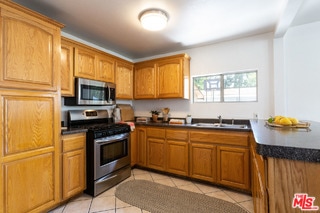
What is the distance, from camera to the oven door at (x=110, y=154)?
2268 mm

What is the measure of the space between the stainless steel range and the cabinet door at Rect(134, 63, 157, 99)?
91 cm

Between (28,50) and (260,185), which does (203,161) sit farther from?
(28,50)

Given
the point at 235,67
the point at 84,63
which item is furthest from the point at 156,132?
the point at 235,67

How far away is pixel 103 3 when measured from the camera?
187cm

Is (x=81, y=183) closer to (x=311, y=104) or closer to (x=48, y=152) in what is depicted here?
(x=48, y=152)

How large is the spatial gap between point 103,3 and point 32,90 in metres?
1.24

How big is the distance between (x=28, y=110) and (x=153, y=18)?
1.73 m

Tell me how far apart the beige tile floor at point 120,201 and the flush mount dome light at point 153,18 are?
91.2 inches

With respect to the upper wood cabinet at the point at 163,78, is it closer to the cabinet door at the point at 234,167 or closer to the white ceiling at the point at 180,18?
the white ceiling at the point at 180,18

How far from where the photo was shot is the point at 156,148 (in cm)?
305

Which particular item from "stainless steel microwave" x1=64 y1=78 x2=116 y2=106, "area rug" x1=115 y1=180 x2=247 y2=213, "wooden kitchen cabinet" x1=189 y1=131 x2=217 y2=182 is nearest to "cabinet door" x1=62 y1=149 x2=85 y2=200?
"area rug" x1=115 y1=180 x2=247 y2=213

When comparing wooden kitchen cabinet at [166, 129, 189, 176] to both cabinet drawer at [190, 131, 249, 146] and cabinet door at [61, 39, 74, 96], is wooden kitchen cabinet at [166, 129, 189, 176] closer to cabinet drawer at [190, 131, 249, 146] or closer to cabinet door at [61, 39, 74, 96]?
cabinet drawer at [190, 131, 249, 146]

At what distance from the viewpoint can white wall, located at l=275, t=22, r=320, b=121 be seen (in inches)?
94.7

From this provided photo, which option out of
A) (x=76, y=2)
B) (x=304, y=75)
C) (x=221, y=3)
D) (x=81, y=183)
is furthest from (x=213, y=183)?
(x=76, y=2)
